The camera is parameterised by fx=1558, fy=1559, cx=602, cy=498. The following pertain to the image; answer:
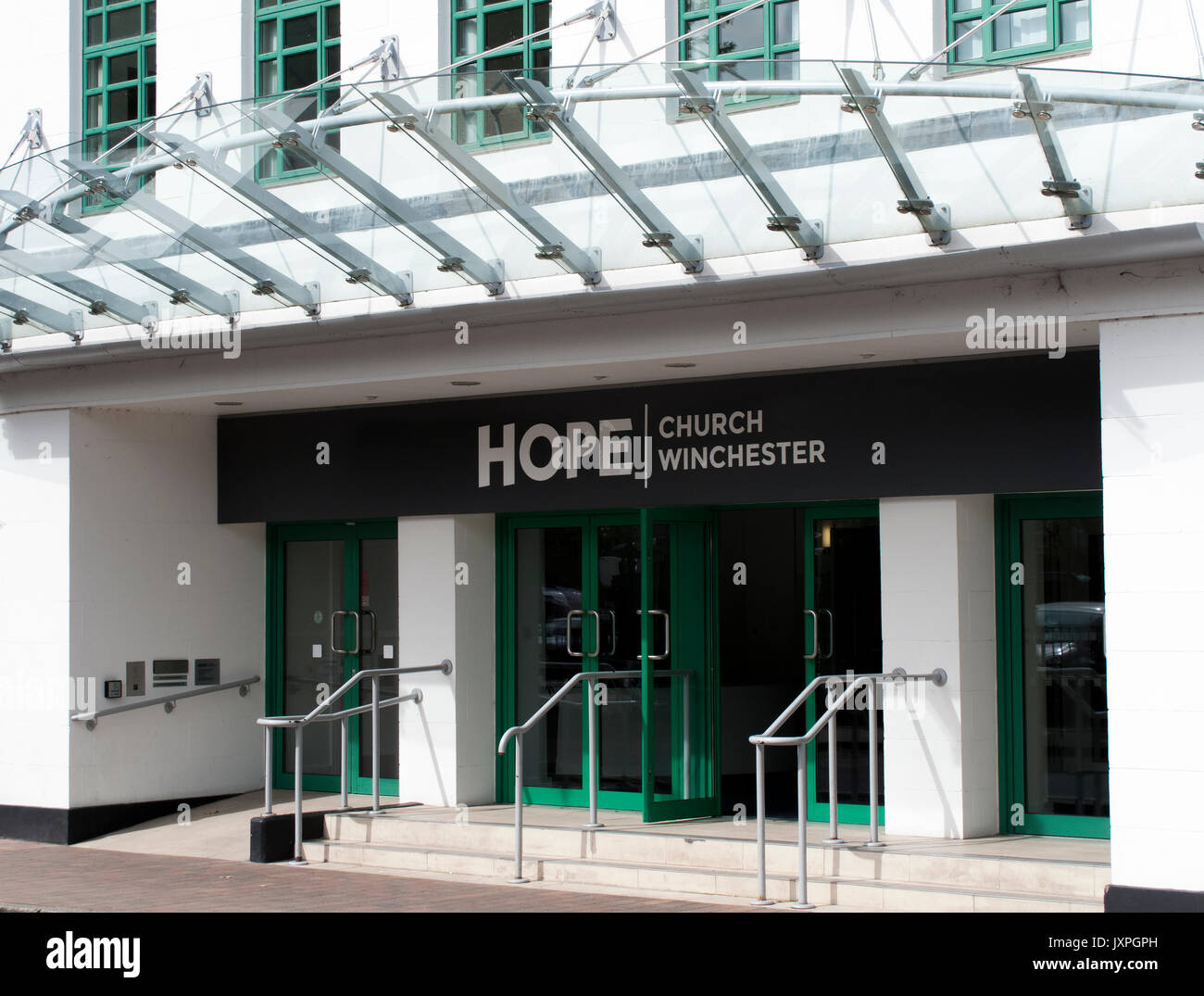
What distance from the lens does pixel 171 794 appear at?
11.9 meters

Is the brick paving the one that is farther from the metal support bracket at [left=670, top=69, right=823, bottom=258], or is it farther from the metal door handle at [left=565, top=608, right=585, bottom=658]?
the metal support bracket at [left=670, top=69, right=823, bottom=258]

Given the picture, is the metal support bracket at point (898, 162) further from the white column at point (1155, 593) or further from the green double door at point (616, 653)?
the green double door at point (616, 653)

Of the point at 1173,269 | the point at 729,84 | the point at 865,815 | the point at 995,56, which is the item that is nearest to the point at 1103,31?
the point at 995,56

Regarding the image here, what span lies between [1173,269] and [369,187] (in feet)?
14.1

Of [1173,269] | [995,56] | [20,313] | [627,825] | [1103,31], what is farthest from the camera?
[20,313]

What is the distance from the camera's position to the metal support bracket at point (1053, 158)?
23.5 ft

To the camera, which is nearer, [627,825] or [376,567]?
[627,825]

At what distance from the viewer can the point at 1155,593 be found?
758cm

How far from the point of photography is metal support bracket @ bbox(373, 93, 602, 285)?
8156mm

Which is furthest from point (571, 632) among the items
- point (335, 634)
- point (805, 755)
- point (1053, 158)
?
point (1053, 158)

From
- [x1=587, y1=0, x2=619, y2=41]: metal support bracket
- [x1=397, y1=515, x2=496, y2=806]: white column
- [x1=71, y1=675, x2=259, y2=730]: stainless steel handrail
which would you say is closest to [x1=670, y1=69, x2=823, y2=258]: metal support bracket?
[x1=587, y1=0, x2=619, y2=41]: metal support bracket

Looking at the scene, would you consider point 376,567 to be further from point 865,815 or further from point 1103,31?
point 1103,31

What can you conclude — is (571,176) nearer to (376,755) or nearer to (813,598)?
(813,598)

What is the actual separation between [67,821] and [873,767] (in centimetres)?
574
